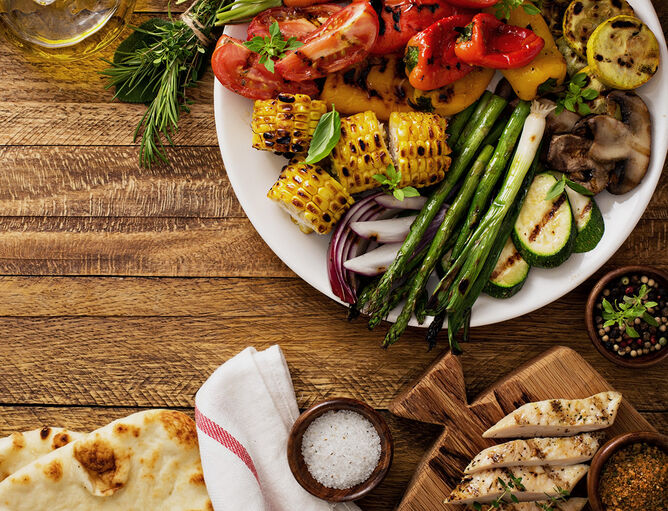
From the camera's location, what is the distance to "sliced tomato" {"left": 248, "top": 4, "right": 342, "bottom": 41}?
3049mm

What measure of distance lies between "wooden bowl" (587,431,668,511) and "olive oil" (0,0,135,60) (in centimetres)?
322

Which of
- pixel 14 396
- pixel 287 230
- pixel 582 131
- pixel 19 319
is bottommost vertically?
pixel 14 396

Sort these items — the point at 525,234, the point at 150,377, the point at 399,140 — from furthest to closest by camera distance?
1. the point at 150,377
2. the point at 525,234
3. the point at 399,140

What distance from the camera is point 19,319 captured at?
138 inches

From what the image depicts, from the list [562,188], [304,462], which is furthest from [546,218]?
[304,462]

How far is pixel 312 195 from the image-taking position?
2.96 metres

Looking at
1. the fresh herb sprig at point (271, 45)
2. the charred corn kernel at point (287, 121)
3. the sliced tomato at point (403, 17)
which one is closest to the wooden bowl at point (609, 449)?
the charred corn kernel at point (287, 121)

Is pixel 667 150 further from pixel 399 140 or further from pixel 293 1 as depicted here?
pixel 293 1

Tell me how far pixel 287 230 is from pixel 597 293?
1583mm

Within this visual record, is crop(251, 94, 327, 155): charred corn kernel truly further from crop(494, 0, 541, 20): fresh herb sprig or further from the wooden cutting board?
the wooden cutting board

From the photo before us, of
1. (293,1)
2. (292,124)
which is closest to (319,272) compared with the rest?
(292,124)

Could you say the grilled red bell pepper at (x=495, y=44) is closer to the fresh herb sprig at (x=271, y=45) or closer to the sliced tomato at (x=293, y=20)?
the sliced tomato at (x=293, y=20)

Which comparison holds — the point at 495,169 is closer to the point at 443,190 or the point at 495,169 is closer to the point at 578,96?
the point at 443,190

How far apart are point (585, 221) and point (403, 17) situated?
1317 mm
